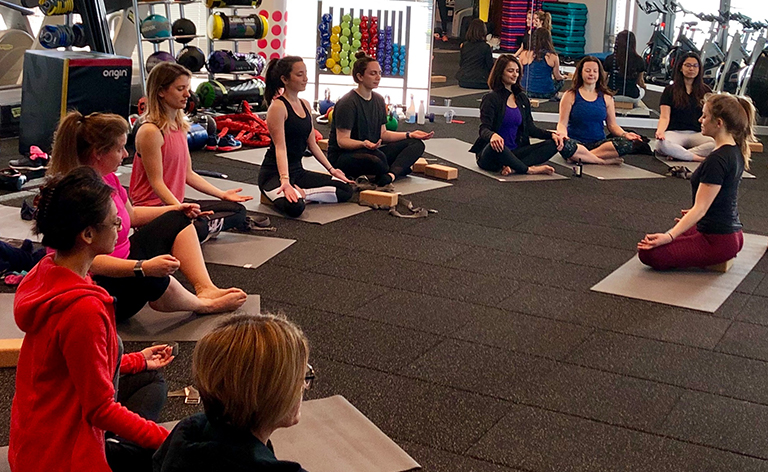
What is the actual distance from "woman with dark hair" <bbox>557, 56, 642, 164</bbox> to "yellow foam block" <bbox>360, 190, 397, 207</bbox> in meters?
1.85

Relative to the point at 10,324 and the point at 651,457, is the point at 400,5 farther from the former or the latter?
the point at 651,457

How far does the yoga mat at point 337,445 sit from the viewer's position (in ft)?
7.45

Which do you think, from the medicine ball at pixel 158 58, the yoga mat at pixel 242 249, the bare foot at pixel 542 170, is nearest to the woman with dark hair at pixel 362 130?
the bare foot at pixel 542 170

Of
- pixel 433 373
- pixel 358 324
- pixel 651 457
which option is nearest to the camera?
pixel 651 457

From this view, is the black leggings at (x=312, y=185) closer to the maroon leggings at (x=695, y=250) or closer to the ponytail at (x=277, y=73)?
the ponytail at (x=277, y=73)

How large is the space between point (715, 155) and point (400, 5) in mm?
5453

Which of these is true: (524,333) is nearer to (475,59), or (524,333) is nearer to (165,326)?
(165,326)

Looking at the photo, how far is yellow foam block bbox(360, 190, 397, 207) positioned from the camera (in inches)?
196

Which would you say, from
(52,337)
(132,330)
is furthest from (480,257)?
(52,337)

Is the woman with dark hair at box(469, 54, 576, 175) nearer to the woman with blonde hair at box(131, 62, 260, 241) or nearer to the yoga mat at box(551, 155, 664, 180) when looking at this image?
the yoga mat at box(551, 155, 664, 180)

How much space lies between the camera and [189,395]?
8.58ft

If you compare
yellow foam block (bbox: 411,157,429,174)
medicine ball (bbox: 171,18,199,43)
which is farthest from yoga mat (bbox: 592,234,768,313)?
medicine ball (bbox: 171,18,199,43)

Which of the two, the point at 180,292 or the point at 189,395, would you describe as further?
the point at 180,292

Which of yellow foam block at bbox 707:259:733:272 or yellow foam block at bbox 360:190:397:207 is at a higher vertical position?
yellow foam block at bbox 360:190:397:207
